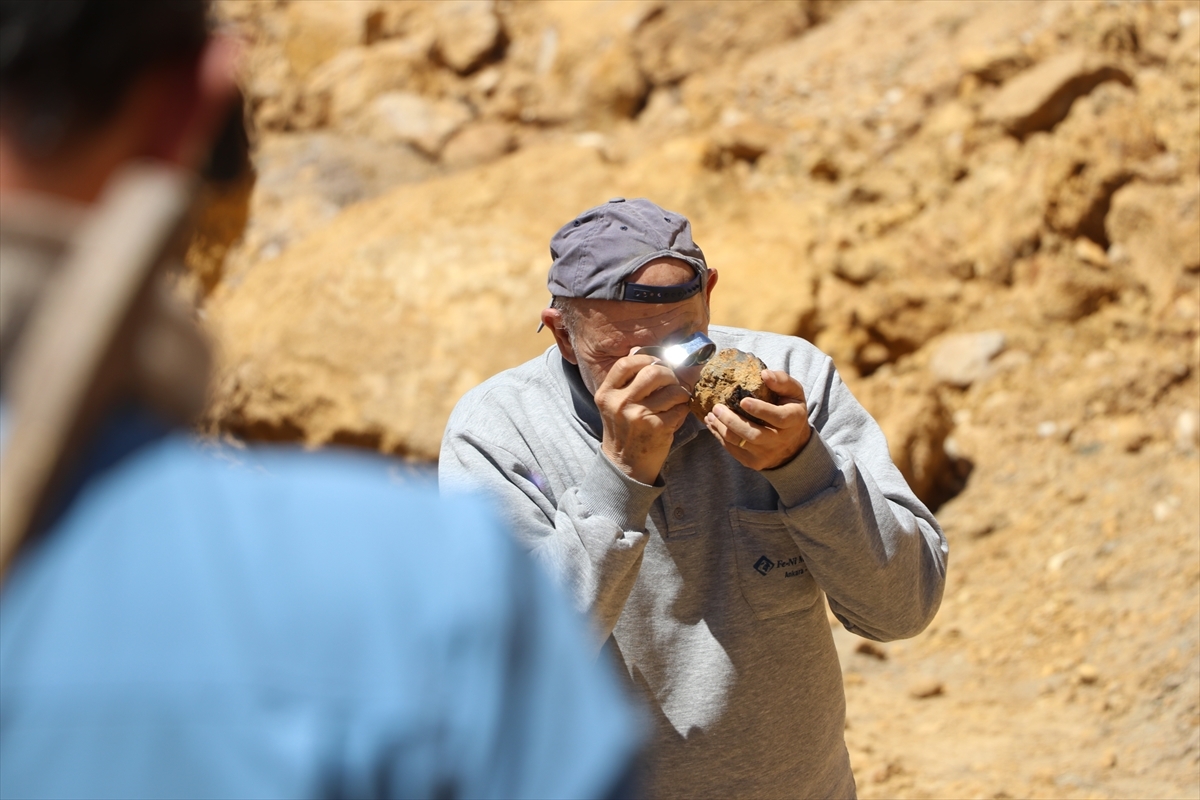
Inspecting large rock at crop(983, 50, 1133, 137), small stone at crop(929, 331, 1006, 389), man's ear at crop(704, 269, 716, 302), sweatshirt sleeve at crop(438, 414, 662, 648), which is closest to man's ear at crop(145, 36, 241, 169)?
sweatshirt sleeve at crop(438, 414, 662, 648)

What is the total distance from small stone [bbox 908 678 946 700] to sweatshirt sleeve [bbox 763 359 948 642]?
2.24 metres

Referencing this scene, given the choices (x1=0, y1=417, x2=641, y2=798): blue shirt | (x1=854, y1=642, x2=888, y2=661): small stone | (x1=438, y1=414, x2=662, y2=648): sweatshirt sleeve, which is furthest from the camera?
(x1=854, y1=642, x2=888, y2=661): small stone

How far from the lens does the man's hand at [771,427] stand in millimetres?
1971

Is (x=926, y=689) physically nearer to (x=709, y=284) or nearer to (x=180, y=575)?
(x=709, y=284)

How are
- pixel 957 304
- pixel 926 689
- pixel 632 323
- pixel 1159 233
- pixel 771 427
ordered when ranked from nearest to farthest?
pixel 771 427 < pixel 632 323 < pixel 926 689 < pixel 1159 233 < pixel 957 304

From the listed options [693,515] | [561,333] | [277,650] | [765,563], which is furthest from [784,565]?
[277,650]

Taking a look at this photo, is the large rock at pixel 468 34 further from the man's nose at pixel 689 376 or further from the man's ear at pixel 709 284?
the man's nose at pixel 689 376

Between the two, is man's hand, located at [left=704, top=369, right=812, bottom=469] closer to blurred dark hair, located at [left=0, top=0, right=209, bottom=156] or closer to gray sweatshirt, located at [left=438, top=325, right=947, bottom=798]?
gray sweatshirt, located at [left=438, top=325, right=947, bottom=798]

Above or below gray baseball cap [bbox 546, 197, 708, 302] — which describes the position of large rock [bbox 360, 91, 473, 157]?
below

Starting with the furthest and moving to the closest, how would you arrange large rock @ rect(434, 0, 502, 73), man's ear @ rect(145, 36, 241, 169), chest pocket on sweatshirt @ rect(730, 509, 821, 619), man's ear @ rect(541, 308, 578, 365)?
large rock @ rect(434, 0, 502, 73)
man's ear @ rect(541, 308, 578, 365)
chest pocket on sweatshirt @ rect(730, 509, 821, 619)
man's ear @ rect(145, 36, 241, 169)

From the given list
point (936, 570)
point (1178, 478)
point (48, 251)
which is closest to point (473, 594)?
point (48, 251)

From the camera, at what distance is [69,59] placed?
2.39 ft

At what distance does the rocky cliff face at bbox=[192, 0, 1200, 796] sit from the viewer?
4.19 meters

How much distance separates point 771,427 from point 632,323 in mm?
418
